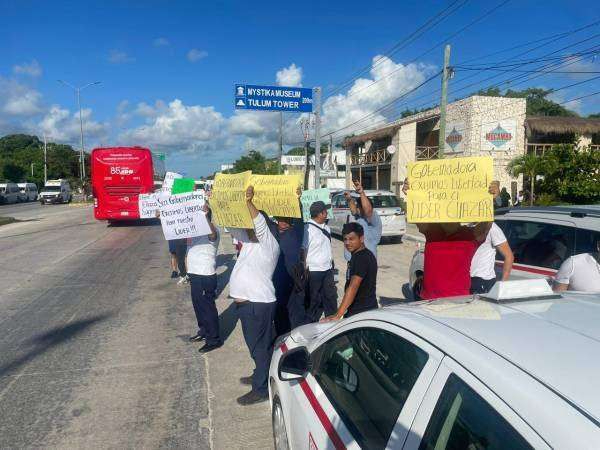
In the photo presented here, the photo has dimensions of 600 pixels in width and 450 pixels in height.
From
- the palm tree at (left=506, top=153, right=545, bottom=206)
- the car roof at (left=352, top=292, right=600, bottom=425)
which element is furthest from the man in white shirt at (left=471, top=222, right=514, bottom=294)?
the palm tree at (left=506, top=153, right=545, bottom=206)

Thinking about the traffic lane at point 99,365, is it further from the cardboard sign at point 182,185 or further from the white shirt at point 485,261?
the white shirt at point 485,261

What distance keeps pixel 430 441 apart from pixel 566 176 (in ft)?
42.8

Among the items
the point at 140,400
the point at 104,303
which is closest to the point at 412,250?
the point at 104,303

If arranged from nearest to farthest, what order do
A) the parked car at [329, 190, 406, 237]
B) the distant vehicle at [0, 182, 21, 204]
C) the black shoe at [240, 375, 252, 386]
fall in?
the black shoe at [240, 375, 252, 386] → the parked car at [329, 190, 406, 237] → the distant vehicle at [0, 182, 21, 204]

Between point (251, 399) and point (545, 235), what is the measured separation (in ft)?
11.0

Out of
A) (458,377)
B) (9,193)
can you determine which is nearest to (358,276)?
(458,377)

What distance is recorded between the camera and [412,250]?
1387cm

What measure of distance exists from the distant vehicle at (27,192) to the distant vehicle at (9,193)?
118cm

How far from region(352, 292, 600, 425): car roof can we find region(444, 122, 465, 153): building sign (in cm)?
2621

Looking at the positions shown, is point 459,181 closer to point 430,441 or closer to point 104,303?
point 430,441

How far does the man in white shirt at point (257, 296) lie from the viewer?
4.12 m

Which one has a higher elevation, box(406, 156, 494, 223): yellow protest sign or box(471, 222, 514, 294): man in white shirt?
box(406, 156, 494, 223): yellow protest sign

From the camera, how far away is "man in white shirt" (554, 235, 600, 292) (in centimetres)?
372

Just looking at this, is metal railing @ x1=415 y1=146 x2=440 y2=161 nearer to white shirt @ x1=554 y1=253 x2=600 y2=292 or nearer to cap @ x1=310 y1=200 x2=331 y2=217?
cap @ x1=310 y1=200 x2=331 y2=217
